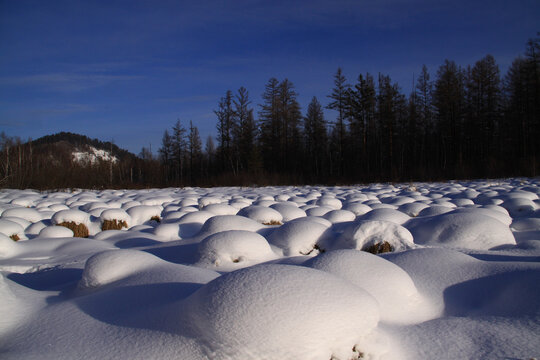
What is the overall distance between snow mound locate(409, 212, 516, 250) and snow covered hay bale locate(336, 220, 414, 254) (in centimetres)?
43

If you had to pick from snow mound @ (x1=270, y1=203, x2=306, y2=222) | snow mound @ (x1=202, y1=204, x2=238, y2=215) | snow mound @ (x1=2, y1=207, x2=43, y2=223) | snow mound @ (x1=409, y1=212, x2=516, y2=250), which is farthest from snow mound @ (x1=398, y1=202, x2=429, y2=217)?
snow mound @ (x1=2, y1=207, x2=43, y2=223)

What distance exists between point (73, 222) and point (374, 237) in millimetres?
4594

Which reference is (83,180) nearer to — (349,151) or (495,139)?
(349,151)

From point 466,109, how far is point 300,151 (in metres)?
14.9

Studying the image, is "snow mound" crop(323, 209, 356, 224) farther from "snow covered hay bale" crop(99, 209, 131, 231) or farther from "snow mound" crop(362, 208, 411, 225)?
"snow covered hay bale" crop(99, 209, 131, 231)

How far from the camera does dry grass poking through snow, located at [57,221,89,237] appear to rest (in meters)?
5.15

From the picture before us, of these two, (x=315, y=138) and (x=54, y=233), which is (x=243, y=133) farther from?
(x=54, y=233)

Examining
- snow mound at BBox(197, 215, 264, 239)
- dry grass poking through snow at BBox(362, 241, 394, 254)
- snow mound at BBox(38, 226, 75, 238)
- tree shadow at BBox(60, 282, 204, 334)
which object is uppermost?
snow mound at BBox(197, 215, 264, 239)

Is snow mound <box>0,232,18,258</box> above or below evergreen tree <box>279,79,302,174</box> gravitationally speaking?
below

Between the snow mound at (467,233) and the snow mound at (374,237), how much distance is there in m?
0.42

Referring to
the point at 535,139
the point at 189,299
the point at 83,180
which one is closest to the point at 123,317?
the point at 189,299

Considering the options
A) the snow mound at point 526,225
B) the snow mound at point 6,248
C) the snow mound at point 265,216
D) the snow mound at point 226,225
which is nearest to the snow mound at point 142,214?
the snow mound at point 265,216

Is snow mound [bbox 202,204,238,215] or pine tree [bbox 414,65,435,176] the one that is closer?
snow mound [bbox 202,204,238,215]

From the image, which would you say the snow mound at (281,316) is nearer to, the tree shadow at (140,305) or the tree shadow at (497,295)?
the tree shadow at (140,305)
